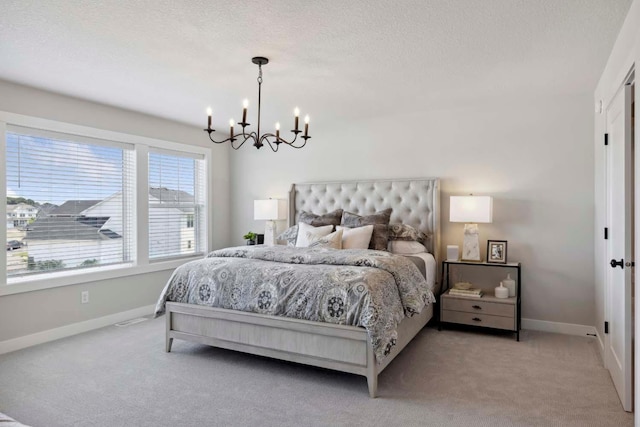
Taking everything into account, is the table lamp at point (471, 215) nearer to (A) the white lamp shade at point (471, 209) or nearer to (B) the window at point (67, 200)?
(A) the white lamp shade at point (471, 209)

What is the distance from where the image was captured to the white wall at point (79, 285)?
3.73 meters

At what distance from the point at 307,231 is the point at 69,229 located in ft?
8.08

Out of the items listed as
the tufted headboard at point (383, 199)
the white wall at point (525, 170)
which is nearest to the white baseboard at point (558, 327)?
the white wall at point (525, 170)

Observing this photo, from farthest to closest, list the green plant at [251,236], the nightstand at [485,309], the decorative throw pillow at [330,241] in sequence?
the green plant at [251,236] → the decorative throw pillow at [330,241] → the nightstand at [485,309]

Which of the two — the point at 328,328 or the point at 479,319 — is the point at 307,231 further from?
the point at 479,319

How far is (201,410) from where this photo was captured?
8.43 feet

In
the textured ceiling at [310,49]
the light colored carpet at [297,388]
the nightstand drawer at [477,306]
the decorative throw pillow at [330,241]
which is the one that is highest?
the textured ceiling at [310,49]

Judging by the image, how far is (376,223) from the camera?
453 centimetres

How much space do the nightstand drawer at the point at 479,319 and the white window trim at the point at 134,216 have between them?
3.40 m

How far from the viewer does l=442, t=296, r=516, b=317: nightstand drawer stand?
3.94 m

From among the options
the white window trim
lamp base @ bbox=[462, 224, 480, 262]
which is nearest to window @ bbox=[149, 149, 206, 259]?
the white window trim

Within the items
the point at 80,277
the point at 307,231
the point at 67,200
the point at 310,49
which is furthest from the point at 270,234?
the point at 310,49

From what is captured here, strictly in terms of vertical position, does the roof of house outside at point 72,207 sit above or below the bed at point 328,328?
above

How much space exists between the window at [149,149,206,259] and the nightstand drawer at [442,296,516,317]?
135 inches
